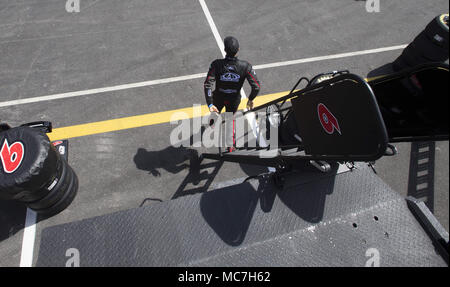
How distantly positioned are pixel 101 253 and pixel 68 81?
15.6 ft

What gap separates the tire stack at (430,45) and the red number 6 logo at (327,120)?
5201 millimetres

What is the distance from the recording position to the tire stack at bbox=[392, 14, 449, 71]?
5.42 m

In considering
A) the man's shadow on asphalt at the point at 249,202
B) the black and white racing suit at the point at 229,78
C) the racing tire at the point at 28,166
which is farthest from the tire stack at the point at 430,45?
the racing tire at the point at 28,166

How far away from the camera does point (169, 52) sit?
252 inches

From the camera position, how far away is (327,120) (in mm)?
2037

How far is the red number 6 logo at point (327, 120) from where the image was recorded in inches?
76.6

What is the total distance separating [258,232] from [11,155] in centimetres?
320

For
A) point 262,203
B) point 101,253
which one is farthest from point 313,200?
point 101,253

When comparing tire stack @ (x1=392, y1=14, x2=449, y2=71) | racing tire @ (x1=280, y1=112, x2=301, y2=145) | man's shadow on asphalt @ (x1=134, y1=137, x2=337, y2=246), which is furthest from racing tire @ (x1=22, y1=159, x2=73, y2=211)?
tire stack @ (x1=392, y1=14, x2=449, y2=71)

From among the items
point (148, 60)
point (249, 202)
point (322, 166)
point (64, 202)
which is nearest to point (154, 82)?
point (148, 60)

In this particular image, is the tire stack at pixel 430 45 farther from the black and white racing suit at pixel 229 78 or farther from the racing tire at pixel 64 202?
the racing tire at pixel 64 202

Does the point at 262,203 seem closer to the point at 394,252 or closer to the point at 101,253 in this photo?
the point at 394,252

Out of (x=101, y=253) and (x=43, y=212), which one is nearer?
(x=101, y=253)

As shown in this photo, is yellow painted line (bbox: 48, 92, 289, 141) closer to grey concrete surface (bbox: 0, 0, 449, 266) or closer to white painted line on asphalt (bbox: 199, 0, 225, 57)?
grey concrete surface (bbox: 0, 0, 449, 266)
